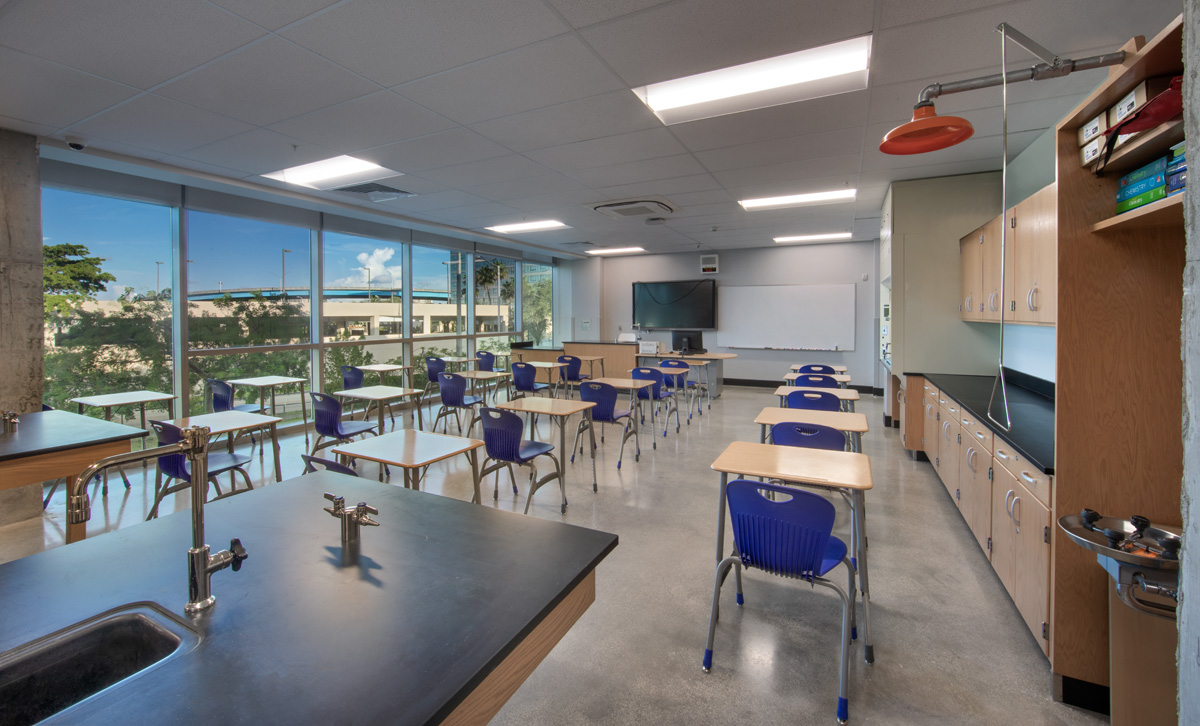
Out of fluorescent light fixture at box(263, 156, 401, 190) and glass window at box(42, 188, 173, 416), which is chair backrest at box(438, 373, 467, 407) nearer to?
fluorescent light fixture at box(263, 156, 401, 190)

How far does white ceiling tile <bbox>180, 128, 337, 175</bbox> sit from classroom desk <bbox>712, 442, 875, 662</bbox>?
3.94 metres

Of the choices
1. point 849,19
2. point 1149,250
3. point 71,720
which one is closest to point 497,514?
point 71,720

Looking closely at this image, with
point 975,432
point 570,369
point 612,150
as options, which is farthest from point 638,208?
point 975,432

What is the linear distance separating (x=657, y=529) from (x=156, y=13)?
3.74 m

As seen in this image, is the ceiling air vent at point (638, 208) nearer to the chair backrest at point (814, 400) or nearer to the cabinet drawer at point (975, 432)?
the chair backrest at point (814, 400)

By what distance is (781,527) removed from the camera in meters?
1.90

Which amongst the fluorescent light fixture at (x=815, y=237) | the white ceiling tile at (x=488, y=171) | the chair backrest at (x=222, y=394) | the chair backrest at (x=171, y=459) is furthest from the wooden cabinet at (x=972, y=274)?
the chair backrest at (x=222, y=394)

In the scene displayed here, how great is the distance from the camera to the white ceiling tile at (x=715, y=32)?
2.22 m

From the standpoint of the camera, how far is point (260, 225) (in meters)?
6.08

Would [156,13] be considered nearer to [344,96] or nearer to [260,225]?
[344,96]

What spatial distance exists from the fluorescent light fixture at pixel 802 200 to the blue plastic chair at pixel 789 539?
4.79 metres

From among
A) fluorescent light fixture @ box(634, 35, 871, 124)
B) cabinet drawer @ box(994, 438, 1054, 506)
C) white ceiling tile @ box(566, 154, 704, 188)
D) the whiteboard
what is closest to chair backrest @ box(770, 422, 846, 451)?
cabinet drawer @ box(994, 438, 1054, 506)

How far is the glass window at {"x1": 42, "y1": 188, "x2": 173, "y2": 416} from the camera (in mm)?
4562

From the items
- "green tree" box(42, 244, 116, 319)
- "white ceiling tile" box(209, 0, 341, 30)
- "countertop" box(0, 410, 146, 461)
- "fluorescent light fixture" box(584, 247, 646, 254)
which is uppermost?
"fluorescent light fixture" box(584, 247, 646, 254)
